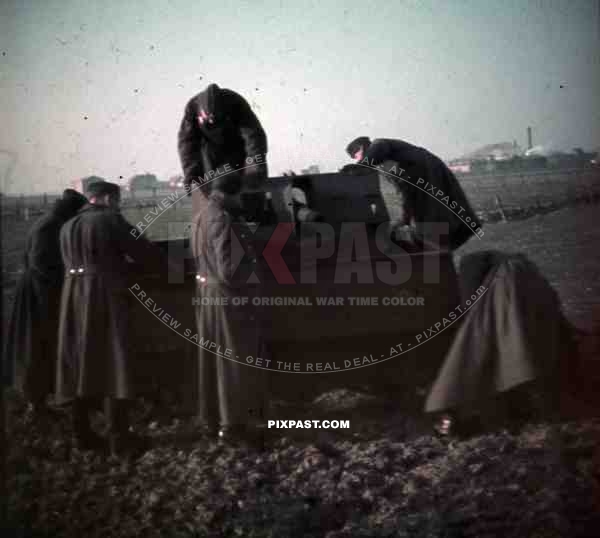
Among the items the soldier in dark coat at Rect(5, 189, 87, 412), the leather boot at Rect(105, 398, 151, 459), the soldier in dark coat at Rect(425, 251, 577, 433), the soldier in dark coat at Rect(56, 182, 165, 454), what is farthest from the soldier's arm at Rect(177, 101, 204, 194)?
the soldier in dark coat at Rect(425, 251, 577, 433)

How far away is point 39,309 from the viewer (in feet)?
9.11

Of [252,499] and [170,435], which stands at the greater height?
[170,435]

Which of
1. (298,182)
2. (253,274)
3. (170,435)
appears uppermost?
(298,182)

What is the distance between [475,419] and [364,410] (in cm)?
52

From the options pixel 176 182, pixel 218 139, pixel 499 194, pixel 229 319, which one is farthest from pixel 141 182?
pixel 499 194

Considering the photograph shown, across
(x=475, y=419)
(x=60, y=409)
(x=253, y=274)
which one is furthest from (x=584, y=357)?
(x=60, y=409)

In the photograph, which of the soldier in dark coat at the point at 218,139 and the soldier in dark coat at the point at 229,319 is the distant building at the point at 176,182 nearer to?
the soldier in dark coat at the point at 218,139

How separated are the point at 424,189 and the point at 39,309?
1.91m

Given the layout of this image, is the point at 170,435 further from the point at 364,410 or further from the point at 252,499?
the point at 364,410

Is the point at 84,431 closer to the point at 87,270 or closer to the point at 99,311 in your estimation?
the point at 99,311

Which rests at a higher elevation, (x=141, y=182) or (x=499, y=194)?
(x=141, y=182)

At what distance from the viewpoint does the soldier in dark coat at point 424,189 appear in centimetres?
273

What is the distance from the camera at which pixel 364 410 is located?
2838mm

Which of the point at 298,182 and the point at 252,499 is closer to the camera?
the point at 252,499
